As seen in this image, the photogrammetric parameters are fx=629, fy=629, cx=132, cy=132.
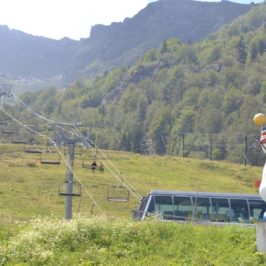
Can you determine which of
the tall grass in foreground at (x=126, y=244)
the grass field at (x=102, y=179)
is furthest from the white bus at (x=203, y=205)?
the tall grass in foreground at (x=126, y=244)

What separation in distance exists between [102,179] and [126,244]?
48.8 metres

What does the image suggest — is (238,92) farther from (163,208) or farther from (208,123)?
(163,208)

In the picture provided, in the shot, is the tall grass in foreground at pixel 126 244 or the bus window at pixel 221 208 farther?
the bus window at pixel 221 208

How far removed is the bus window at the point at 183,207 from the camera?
34.6 m

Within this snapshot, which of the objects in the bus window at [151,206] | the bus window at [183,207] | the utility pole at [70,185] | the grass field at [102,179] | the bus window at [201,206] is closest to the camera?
the utility pole at [70,185]

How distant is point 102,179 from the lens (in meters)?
68.4

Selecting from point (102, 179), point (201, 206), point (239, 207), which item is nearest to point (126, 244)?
point (201, 206)

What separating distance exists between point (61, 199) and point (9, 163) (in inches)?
766

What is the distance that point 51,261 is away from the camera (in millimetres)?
17781

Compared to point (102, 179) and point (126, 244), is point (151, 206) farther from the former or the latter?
point (102, 179)

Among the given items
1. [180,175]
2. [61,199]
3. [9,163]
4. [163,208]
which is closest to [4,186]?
[61,199]

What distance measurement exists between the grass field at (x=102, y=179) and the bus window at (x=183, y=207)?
1213 centimetres

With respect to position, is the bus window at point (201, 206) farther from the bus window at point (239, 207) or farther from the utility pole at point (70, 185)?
the utility pole at point (70, 185)

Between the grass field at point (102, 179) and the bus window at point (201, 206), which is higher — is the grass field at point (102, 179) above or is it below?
below
